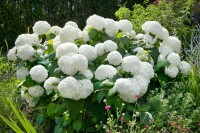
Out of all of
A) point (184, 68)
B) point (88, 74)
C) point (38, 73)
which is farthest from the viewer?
point (184, 68)

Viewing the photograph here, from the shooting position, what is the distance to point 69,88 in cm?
374

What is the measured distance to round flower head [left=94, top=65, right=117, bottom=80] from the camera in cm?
395

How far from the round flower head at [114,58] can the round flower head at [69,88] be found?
44cm

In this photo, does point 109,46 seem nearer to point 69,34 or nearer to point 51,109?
point 69,34

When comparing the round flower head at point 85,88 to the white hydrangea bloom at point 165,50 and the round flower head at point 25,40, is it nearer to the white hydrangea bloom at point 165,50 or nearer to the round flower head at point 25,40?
the round flower head at point 25,40

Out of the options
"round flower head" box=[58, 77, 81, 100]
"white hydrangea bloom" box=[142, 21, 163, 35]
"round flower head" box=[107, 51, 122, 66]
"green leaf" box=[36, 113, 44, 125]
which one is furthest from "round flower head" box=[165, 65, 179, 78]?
"green leaf" box=[36, 113, 44, 125]

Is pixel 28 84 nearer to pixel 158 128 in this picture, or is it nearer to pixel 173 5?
pixel 158 128

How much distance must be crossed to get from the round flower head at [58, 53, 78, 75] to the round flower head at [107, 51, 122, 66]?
0.35 m

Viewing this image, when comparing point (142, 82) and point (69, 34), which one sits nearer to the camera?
point (142, 82)

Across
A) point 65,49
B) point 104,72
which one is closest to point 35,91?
point 65,49

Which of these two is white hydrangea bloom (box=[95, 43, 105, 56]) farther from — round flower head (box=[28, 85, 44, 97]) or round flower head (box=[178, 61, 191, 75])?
round flower head (box=[178, 61, 191, 75])

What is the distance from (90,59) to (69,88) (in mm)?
506

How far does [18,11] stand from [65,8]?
984mm

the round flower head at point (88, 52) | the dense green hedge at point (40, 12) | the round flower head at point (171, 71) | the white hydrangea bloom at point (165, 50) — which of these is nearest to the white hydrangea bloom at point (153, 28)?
the white hydrangea bloom at point (165, 50)
